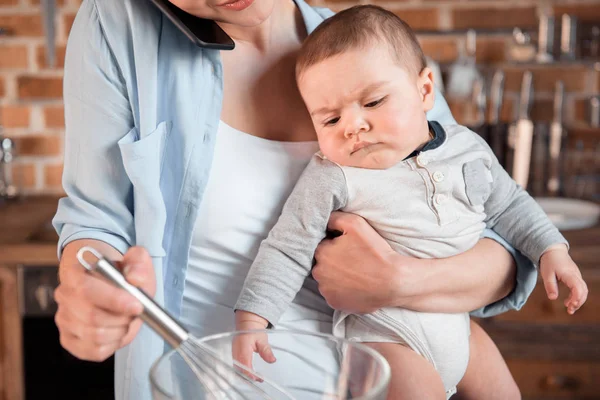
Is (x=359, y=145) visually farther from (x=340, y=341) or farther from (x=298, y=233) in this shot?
(x=340, y=341)

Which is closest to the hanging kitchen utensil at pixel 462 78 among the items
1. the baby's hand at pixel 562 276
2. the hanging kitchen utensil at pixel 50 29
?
the hanging kitchen utensil at pixel 50 29

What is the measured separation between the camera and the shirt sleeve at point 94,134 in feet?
3.36

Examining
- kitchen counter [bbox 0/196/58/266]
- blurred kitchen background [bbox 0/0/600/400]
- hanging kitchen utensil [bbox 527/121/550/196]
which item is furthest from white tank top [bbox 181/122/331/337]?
hanging kitchen utensil [bbox 527/121/550/196]

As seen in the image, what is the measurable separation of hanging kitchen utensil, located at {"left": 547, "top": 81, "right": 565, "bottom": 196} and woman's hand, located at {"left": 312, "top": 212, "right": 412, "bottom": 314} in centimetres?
173

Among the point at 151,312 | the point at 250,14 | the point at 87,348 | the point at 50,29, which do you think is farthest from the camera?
the point at 50,29

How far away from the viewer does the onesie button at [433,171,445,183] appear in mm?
1078

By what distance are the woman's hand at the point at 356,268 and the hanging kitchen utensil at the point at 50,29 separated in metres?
1.90

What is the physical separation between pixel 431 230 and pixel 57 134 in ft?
6.45

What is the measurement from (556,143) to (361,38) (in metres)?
1.76

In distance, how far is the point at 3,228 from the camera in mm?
2346

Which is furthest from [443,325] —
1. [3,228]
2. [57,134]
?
[57,134]

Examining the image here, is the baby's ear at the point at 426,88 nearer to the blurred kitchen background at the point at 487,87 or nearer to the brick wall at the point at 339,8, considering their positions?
the blurred kitchen background at the point at 487,87

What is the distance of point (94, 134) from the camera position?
103 centimetres

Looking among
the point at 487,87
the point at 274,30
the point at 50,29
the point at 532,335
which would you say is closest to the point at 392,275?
the point at 274,30
